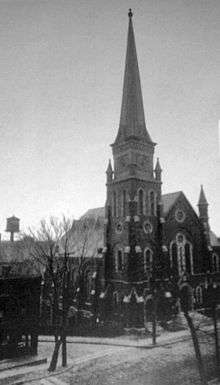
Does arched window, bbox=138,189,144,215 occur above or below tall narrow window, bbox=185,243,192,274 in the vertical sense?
above

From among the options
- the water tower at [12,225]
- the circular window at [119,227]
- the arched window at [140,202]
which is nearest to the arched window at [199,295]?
the arched window at [140,202]

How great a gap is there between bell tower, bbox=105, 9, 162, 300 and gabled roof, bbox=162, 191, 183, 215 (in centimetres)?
187

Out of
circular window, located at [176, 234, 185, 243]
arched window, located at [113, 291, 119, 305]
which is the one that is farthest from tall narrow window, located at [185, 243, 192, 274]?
arched window, located at [113, 291, 119, 305]

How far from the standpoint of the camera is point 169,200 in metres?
39.2

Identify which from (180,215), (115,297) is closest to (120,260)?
(115,297)

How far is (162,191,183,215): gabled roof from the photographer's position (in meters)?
37.9

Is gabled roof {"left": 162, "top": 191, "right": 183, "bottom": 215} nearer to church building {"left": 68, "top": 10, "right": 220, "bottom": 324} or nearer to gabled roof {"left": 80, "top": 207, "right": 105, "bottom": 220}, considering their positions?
church building {"left": 68, "top": 10, "right": 220, "bottom": 324}

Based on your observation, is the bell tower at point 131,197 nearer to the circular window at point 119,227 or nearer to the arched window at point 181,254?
the circular window at point 119,227

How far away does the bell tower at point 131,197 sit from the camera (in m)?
33.8

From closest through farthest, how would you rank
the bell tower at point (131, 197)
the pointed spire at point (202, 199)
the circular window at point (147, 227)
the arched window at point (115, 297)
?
1. the bell tower at point (131, 197)
2. the arched window at point (115, 297)
3. the circular window at point (147, 227)
4. the pointed spire at point (202, 199)

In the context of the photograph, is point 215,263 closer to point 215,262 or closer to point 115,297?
point 215,262

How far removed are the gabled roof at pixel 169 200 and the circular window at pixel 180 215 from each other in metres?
1.27

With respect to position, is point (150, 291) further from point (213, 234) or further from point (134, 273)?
point (213, 234)

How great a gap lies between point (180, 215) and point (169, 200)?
2.32 meters
